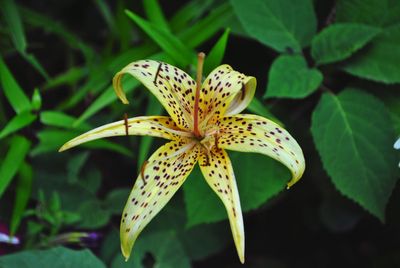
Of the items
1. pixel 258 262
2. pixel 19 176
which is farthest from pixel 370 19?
pixel 19 176

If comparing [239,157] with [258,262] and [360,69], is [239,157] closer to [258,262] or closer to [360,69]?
[360,69]

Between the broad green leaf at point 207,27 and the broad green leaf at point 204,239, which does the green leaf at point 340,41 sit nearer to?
the broad green leaf at point 207,27

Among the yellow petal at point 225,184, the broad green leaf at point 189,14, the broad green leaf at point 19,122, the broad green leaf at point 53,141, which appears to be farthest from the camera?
the broad green leaf at point 189,14

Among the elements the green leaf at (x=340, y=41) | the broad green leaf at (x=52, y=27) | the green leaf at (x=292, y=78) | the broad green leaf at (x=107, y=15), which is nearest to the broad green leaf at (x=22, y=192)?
the broad green leaf at (x=52, y=27)

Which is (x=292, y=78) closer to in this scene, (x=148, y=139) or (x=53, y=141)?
(x=148, y=139)

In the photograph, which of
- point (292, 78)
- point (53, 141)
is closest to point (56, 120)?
point (53, 141)

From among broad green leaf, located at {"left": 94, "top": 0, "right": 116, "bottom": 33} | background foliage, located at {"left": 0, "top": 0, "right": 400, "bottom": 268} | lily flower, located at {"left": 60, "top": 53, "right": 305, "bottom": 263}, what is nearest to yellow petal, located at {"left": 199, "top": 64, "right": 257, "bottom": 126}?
lily flower, located at {"left": 60, "top": 53, "right": 305, "bottom": 263}
